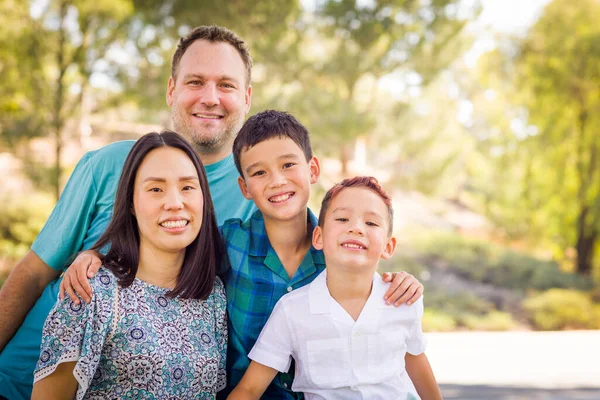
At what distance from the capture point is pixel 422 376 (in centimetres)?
210

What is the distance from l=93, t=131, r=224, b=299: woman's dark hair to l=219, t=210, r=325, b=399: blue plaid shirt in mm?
145

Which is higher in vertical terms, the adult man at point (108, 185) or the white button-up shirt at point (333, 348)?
the adult man at point (108, 185)

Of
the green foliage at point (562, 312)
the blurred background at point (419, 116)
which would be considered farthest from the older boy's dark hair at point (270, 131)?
the green foliage at point (562, 312)

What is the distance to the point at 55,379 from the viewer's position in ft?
5.55

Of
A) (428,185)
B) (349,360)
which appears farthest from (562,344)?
(349,360)

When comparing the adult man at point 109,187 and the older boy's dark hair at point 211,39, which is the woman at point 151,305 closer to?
the adult man at point 109,187

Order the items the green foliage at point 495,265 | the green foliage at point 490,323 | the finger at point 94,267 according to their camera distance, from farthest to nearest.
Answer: the green foliage at point 495,265 → the green foliage at point 490,323 → the finger at point 94,267

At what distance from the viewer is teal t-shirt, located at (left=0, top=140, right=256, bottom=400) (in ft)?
7.07

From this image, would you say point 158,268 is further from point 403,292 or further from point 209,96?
point 209,96

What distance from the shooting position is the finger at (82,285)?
174cm

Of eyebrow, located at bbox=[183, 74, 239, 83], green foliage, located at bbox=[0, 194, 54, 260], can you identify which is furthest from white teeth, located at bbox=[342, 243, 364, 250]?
green foliage, located at bbox=[0, 194, 54, 260]

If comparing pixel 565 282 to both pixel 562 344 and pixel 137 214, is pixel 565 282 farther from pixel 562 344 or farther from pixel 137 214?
pixel 137 214

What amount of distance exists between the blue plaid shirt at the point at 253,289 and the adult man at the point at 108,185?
1.42 feet

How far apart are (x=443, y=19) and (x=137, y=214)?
951 centimetres
